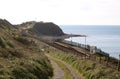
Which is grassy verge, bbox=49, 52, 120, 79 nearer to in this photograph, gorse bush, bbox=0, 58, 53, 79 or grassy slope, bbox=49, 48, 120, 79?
grassy slope, bbox=49, 48, 120, 79

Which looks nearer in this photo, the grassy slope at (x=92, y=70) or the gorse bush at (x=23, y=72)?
the gorse bush at (x=23, y=72)

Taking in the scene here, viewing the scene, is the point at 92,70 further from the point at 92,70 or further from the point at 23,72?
the point at 23,72

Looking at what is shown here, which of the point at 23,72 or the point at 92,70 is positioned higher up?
the point at 23,72

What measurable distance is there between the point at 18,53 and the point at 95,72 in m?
11.4

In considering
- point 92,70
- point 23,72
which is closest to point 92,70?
point 92,70

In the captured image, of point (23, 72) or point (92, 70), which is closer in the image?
point (23, 72)

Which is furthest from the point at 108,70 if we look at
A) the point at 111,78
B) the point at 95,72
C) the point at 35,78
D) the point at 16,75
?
the point at 16,75

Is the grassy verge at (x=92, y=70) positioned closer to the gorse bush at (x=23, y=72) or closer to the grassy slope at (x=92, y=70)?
the grassy slope at (x=92, y=70)

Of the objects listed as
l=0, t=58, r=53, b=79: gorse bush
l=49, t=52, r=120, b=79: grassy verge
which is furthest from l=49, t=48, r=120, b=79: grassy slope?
l=0, t=58, r=53, b=79: gorse bush

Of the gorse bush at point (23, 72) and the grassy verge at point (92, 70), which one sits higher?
the gorse bush at point (23, 72)

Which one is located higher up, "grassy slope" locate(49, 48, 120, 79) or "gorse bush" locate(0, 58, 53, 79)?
"gorse bush" locate(0, 58, 53, 79)

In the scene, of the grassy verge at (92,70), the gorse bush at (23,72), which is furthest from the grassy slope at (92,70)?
the gorse bush at (23,72)

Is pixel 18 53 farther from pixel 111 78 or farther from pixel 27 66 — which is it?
pixel 111 78

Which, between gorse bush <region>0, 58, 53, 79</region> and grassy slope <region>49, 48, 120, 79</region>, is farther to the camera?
grassy slope <region>49, 48, 120, 79</region>
